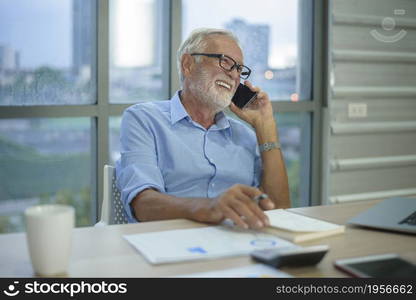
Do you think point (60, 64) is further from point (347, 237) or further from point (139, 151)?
point (347, 237)

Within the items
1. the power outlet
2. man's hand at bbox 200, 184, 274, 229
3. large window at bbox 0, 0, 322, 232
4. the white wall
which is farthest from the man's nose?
the power outlet

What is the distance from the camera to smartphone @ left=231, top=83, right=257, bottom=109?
229cm

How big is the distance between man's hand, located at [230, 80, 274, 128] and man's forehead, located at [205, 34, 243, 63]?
0.58ft

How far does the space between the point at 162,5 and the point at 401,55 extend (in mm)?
1612

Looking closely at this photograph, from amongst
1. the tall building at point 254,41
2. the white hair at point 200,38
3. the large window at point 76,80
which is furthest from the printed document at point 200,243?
the tall building at point 254,41

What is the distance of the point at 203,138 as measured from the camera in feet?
6.88

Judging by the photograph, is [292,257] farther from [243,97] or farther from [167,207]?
[243,97]

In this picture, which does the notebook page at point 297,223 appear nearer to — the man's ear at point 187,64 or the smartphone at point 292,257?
the smartphone at point 292,257

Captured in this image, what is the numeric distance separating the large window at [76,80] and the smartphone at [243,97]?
0.87 m

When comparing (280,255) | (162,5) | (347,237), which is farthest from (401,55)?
(280,255)

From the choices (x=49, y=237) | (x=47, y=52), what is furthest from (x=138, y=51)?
(x=49, y=237)

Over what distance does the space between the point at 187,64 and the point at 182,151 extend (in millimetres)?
378

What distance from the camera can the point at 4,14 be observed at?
8.98ft

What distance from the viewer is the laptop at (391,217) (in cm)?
138
